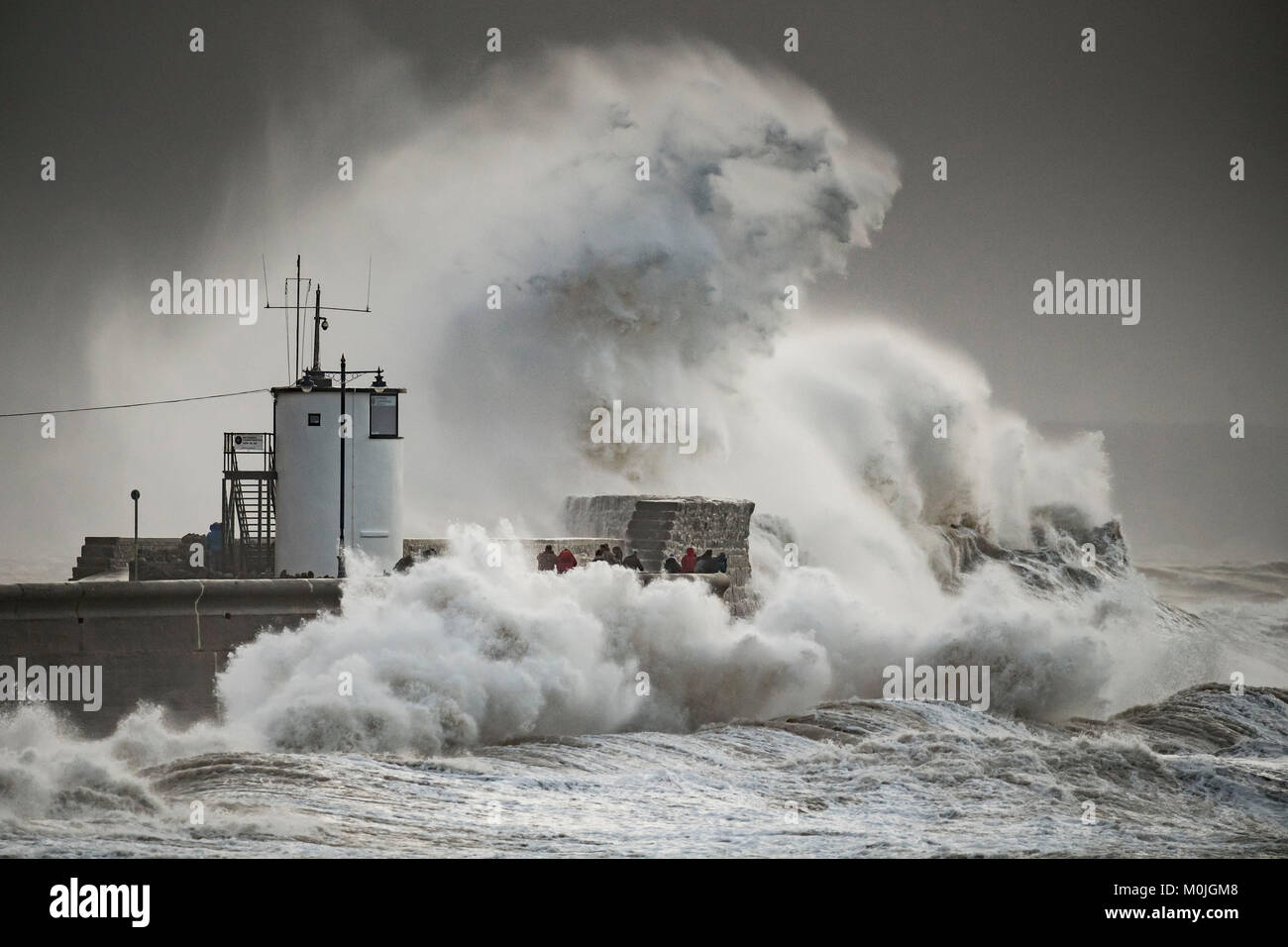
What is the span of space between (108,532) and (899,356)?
14.2 meters

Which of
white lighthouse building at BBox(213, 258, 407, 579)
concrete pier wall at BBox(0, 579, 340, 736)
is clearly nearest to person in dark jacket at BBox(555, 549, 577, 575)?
white lighthouse building at BBox(213, 258, 407, 579)

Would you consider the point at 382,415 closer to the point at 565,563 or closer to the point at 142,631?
the point at 565,563

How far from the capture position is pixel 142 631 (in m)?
15.3

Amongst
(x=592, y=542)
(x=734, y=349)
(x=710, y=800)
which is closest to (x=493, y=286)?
(x=734, y=349)

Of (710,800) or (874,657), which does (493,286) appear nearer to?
(874,657)

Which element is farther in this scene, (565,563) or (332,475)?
(565,563)

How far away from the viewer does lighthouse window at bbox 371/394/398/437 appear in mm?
17516

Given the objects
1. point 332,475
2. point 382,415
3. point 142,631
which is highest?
point 382,415

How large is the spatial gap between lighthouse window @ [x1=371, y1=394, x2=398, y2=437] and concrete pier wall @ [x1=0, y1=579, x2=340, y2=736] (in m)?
2.14

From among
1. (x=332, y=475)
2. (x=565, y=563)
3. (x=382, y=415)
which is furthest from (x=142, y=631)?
(x=565, y=563)

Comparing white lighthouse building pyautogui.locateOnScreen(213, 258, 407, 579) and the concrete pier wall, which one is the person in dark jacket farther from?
the concrete pier wall

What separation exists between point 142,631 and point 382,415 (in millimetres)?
3479

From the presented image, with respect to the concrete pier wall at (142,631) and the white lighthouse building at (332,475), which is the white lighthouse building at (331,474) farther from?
the concrete pier wall at (142,631)
